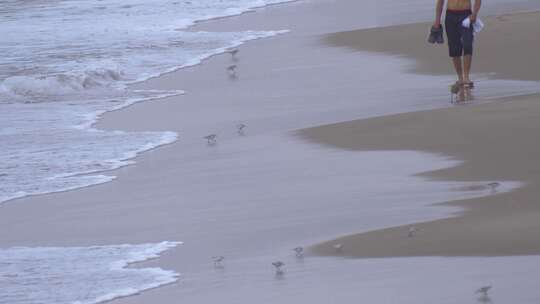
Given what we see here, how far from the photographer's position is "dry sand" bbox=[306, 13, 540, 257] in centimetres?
662

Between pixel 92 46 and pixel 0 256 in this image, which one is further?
pixel 92 46

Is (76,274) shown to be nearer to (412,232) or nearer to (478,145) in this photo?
(412,232)

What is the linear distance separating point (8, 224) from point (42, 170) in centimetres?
171

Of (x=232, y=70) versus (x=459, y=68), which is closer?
(x=459, y=68)

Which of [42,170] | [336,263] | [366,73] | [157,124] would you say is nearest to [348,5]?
[366,73]

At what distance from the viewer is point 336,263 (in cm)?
657

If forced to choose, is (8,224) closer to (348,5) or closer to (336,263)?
(336,263)

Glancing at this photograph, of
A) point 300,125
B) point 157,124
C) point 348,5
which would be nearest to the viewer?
point 300,125

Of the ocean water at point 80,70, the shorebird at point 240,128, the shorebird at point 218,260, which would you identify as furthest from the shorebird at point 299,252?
the shorebird at point 240,128

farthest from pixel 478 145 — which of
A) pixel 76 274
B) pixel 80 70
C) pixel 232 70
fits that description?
pixel 80 70

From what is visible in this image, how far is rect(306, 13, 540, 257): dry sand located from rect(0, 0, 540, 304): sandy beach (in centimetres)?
2

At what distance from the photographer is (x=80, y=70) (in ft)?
51.9

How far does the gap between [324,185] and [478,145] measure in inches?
44.9

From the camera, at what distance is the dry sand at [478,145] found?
6625mm
